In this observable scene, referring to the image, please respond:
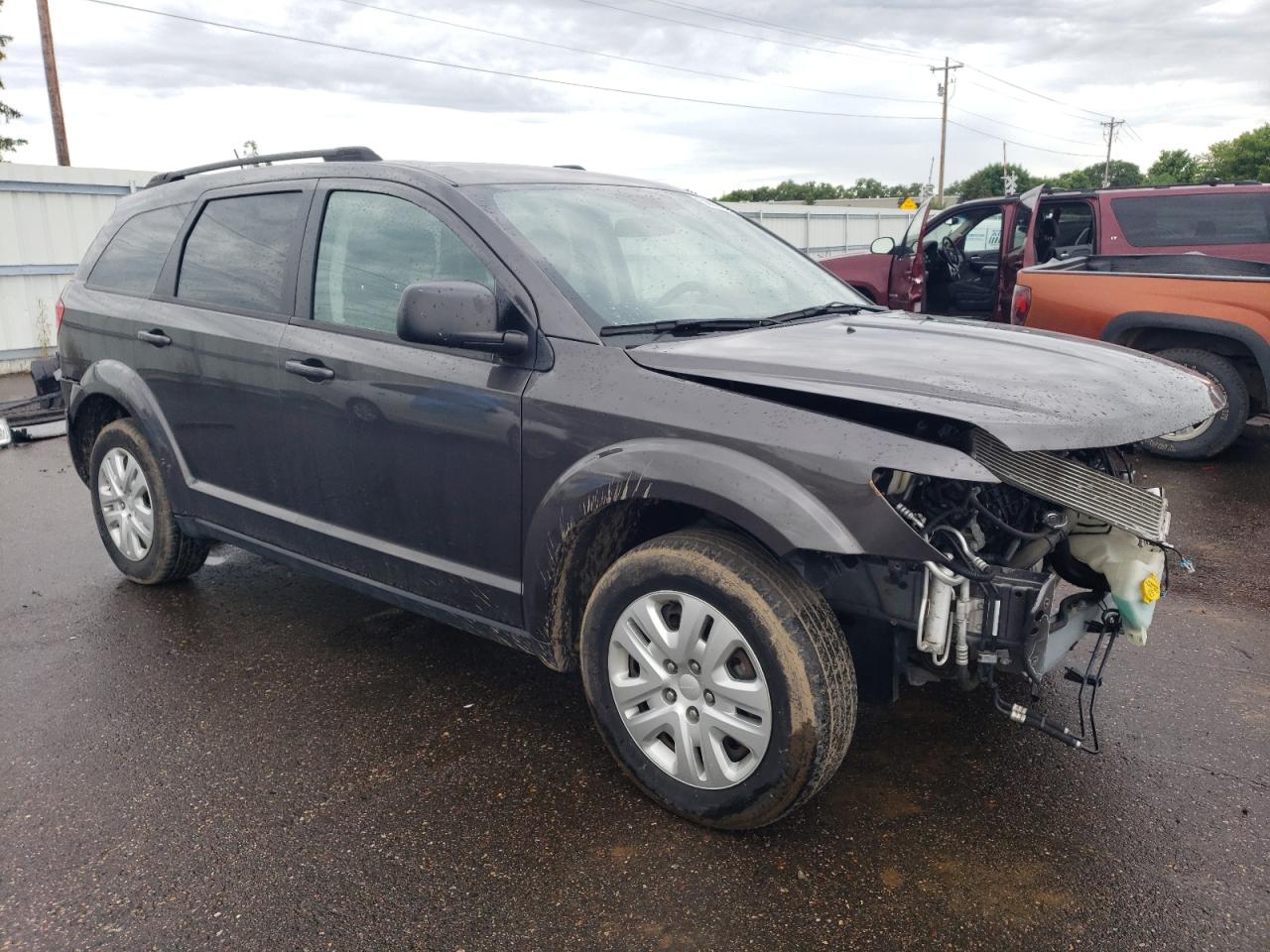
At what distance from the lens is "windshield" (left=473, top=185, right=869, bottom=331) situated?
318 centimetres

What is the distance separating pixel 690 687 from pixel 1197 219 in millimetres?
8386

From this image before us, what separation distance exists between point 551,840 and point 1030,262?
27.5 feet

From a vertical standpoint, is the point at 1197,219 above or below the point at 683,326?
above

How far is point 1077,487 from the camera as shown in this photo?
2.67 meters

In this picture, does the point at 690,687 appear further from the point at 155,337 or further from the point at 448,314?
the point at 155,337

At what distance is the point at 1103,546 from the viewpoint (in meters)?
2.93

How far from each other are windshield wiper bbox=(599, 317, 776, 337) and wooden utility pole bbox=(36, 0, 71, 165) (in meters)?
22.1

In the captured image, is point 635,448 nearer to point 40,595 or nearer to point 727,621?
point 727,621

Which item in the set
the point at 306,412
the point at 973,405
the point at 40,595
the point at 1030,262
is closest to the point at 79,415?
the point at 40,595

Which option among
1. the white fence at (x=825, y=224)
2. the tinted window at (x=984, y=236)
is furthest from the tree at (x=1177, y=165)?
the tinted window at (x=984, y=236)

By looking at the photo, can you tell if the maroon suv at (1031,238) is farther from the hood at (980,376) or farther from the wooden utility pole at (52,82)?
the wooden utility pole at (52,82)

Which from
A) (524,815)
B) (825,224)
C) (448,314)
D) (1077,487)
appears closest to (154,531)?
(448,314)

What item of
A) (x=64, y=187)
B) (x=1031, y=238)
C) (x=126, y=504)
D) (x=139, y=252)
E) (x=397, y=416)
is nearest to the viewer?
(x=397, y=416)

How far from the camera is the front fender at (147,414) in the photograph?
429 cm
